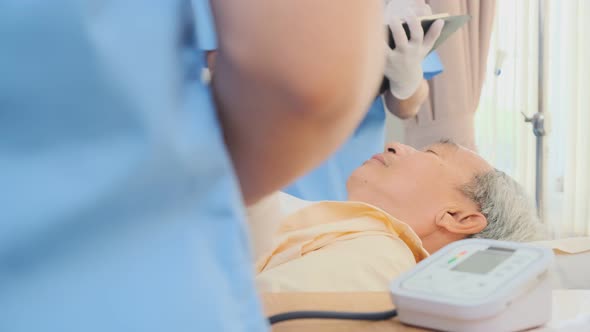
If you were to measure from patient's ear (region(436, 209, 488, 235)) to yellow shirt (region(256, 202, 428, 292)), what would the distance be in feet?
0.94

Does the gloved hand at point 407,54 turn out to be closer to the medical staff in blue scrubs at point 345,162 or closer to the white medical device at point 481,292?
the medical staff in blue scrubs at point 345,162

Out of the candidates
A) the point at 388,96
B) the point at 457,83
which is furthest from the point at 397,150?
the point at 457,83

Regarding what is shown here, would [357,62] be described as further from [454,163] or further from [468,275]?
[454,163]

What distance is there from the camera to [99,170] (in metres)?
0.33

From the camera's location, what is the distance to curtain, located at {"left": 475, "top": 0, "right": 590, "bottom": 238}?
3092mm

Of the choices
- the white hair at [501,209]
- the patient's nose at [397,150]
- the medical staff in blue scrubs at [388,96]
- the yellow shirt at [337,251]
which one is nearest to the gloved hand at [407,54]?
the medical staff in blue scrubs at [388,96]

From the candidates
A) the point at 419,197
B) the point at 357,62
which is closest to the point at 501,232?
the point at 419,197

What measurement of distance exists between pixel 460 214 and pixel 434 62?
0.58 m

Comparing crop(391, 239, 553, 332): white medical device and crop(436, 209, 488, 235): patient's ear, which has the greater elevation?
crop(391, 239, 553, 332): white medical device

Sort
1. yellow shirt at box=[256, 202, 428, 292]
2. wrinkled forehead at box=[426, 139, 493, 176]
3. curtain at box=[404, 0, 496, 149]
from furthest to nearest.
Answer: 1. curtain at box=[404, 0, 496, 149]
2. wrinkled forehead at box=[426, 139, 493, 176]
3. yellow shirt at box=[256, 202, 428, 292]

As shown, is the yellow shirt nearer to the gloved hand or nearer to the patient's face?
the patient's face

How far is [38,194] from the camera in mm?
328

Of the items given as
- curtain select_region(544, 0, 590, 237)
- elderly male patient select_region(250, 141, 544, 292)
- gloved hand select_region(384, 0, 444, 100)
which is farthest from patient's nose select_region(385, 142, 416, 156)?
curtain select_region(544, 0, 590, 237)

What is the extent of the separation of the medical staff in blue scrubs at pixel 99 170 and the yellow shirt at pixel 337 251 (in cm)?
67
